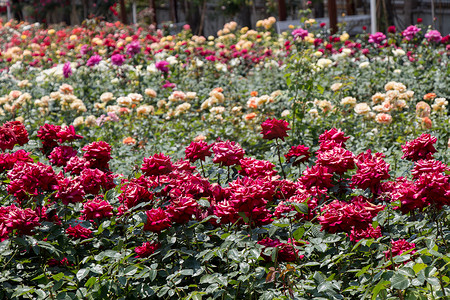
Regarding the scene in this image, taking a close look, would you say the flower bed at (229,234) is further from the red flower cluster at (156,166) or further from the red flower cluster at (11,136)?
the red flower cluster at (11,136)

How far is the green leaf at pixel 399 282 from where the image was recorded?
1.43 meters

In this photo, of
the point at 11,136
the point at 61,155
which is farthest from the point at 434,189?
the point at 11,136

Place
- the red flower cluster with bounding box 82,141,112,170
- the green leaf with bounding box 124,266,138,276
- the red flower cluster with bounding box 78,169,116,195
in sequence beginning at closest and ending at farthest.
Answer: the green leaf with bounding box 124,266,138,276, the red flower cluster with bounding box 78,169,116,195, the red flower cluster with bounding box 82,141,112,170

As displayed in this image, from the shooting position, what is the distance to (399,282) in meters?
1.44

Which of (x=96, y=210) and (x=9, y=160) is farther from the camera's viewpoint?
(x=9, y=160)

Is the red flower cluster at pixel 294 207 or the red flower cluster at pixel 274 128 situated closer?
the red flower cluster at pixel 294 207

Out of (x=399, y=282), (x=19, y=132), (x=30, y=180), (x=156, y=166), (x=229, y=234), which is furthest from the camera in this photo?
(x=19, y=132)

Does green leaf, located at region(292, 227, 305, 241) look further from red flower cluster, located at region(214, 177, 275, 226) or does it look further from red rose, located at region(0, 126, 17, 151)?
red rose, located at region(0, 126, 17, 151)

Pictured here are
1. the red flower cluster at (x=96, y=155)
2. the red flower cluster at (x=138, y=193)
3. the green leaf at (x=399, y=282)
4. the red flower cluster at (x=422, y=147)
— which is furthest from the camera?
the red flower cluster at (x=96, y=155)

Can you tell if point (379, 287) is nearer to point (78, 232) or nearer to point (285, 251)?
point (285, 251)

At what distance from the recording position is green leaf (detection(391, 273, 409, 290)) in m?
1.43

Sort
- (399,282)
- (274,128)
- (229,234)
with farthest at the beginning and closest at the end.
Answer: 1. (274,128)
2. (229,234)
3. (399,282)

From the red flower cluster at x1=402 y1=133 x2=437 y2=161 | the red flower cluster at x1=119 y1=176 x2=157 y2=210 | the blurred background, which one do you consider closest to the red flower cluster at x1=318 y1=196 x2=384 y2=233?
the red flower cluster at x1=402 y1=133 x2=437 y2=161

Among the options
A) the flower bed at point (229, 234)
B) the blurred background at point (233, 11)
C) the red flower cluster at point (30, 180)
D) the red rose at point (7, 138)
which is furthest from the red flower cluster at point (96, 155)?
the blurred background at point (233, 11)
